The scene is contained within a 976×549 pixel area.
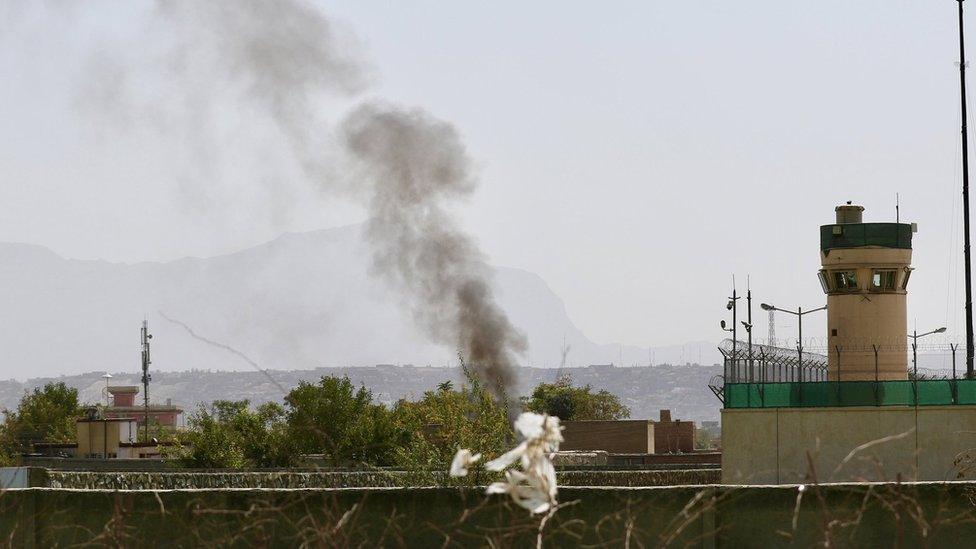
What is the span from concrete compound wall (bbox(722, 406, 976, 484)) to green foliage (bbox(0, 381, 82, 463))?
87629mm

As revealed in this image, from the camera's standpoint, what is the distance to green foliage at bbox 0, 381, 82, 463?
118m

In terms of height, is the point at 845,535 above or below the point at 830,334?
below

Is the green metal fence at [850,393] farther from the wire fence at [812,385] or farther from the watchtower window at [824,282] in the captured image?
the watchtower window at [824,282]

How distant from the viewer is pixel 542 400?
125250 millimetres

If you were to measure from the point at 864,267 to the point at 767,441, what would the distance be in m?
9.54

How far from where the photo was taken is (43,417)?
124938mm

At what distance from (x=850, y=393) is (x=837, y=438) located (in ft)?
3.52

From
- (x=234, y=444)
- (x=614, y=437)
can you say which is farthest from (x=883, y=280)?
(x=614, y=437)

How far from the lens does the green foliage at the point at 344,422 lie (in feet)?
216

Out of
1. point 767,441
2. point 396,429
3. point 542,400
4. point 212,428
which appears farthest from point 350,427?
point 542,400

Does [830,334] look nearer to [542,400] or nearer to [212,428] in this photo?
[212,428]

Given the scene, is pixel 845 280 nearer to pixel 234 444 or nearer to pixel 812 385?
pixel 812 385

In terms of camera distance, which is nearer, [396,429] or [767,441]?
[767,441]

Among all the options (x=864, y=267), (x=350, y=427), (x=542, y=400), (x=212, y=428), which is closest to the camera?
(x=864, y=267)
